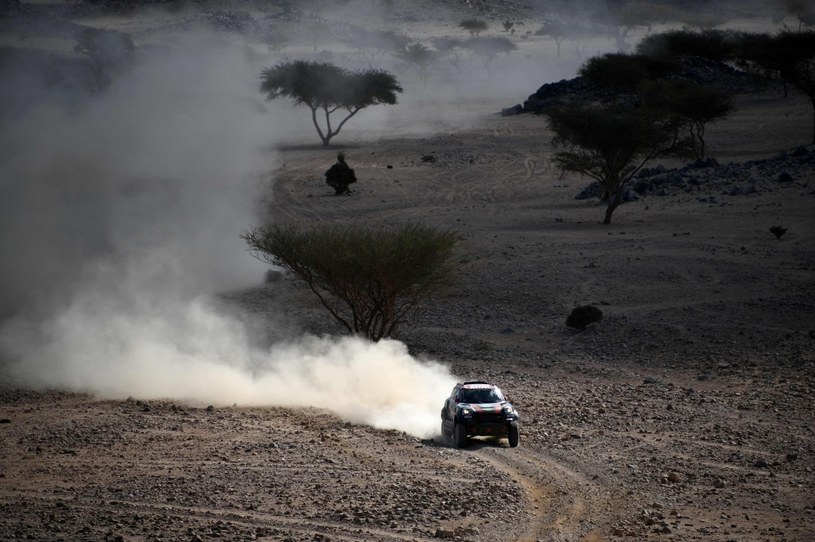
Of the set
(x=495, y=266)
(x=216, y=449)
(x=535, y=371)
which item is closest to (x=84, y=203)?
(x=495, y=266)

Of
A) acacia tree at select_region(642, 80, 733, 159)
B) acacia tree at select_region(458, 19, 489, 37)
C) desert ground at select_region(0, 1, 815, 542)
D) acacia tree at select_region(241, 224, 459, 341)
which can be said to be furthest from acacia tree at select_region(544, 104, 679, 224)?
acacia tree at select_region(458, 19, 489, 37)

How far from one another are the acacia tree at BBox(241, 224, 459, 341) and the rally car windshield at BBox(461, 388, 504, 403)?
920 cm

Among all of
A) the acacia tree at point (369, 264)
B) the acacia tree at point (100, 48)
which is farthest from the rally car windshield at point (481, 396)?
the acacia tree at point (100, 48)

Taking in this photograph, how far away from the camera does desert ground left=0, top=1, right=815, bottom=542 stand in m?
14.5

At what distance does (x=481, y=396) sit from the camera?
1948 centimetres

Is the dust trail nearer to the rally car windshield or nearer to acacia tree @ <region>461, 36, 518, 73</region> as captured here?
the rally car windshield

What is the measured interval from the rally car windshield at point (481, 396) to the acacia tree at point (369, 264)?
9203mm

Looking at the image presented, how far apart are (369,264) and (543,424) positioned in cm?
920

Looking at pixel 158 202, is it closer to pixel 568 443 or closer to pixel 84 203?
pixel 84 203

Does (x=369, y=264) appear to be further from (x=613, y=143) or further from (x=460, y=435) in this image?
(x=613, y=143)

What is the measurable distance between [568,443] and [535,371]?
831 cm

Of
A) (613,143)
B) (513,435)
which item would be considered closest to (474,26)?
(613,143)

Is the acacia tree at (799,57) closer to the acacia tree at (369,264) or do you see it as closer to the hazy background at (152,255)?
the hazy background at (152,255)

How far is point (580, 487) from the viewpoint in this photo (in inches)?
639
